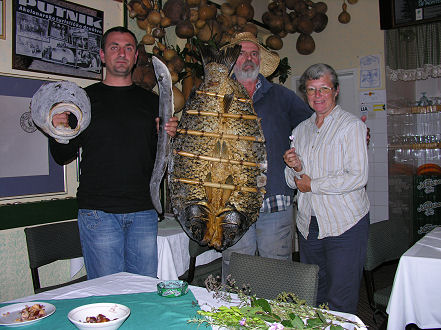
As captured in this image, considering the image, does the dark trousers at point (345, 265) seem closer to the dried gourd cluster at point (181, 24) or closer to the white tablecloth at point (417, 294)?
the white tablecloth at point (417, 294)

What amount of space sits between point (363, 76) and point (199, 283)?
11.6ft

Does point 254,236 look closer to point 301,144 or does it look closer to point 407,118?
point 301,144

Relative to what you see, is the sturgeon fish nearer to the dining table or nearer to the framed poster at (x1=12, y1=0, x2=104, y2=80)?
the dining table

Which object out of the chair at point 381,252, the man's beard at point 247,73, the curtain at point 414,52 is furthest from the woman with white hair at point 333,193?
the curtain at point 414,52

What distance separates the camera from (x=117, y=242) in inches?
79.2

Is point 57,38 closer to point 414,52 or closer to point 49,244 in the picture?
point 49,244

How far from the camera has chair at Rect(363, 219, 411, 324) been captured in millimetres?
2379

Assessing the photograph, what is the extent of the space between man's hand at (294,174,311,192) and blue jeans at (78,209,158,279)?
781 millimetres

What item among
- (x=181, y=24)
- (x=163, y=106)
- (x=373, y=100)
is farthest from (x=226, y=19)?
(x=163, y=106)

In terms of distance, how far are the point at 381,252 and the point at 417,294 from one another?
56cm

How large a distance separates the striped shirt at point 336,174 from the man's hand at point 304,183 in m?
0.02

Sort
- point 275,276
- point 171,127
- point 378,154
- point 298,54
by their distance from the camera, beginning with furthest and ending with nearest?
point 298,54 < point 378,154 < point 171,127 < point 275,276

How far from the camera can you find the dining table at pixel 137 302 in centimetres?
120

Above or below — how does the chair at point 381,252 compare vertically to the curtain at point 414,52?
below
